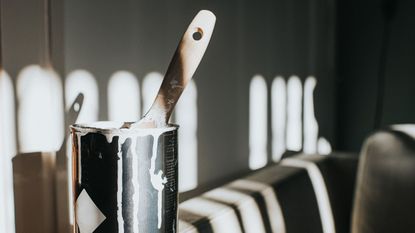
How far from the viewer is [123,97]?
3.16 feet

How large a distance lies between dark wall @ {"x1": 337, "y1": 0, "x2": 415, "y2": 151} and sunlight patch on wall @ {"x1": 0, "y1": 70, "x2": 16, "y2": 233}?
1.81 meters

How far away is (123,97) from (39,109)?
0.21 metres

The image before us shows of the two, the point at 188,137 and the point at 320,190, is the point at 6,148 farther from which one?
the point at 320,190

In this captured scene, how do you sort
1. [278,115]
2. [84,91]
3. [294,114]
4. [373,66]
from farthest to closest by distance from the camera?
[373,66] < [294,114] < [278,115] < [84,91]

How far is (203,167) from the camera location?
1.26m

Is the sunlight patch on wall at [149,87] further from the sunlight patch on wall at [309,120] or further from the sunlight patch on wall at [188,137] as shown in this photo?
the sunlight patch on wall at [309,120]

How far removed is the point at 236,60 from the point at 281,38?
367mm

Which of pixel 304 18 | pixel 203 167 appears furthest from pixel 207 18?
pixel 304 18

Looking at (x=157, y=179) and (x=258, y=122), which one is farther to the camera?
(x=258, y=122)

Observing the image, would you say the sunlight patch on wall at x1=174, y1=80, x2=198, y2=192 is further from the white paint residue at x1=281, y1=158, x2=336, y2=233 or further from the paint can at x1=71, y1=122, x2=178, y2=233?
the paint can at x1=71, y1=122, x2=178, y2=233

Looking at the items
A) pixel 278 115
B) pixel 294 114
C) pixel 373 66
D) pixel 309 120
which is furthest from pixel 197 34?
pixel 373 66

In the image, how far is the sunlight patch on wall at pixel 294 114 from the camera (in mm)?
1773

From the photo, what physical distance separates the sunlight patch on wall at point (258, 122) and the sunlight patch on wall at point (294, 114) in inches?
8.7

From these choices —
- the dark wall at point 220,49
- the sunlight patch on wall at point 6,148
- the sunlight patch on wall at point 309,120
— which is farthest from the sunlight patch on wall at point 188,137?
the sunlight patch on wall at point 309,120
